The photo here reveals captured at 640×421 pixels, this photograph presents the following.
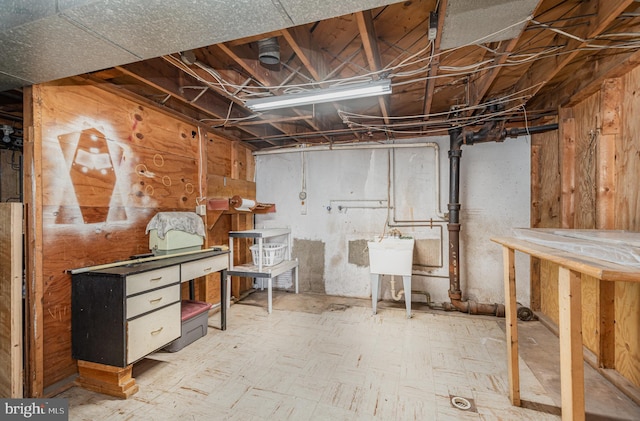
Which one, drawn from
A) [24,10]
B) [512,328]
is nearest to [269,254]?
[512,328]

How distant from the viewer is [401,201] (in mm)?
3717

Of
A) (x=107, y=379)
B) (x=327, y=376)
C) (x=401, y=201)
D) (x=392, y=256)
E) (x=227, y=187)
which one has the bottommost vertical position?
(x=327, y=376)

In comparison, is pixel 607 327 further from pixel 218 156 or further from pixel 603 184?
pixel 218 156

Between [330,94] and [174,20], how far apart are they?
1.19m

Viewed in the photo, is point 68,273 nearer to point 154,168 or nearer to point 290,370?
point 154,168

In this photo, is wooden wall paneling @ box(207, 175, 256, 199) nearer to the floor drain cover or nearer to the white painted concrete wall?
the white painted concrete wall

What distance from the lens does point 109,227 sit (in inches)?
87.4

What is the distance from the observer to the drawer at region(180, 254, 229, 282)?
231 cm

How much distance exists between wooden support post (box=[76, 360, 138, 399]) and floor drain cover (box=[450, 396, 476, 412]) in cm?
213

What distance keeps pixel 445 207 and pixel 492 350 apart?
1.72 meters

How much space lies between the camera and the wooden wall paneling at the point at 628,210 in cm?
183

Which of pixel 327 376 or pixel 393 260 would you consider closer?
pixel 327 376

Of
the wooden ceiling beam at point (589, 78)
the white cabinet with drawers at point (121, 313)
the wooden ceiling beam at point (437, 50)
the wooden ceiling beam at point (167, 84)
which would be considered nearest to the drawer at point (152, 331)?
the white cabinet with drawers at point (121, 313)

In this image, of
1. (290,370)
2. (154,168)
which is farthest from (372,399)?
(154,168)
